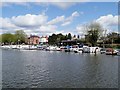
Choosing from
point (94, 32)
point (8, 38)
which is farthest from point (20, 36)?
point (94, 32)

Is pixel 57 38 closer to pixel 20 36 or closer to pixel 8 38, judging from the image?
pixel 20 36

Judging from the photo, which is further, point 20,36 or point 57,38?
point 20,36

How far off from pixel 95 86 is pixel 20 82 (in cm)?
755

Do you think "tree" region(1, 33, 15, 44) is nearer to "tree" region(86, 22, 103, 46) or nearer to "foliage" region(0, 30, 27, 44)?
"foliage" region(0, 30, 27, 44)

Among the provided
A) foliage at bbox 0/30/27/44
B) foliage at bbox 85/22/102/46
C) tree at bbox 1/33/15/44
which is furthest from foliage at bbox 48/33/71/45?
foliage at bbox 85/22/102/46

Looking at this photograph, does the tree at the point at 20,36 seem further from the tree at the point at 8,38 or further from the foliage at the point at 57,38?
the foliage at the point at 57,38

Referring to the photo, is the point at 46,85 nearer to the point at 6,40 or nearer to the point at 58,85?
the point at 58,85

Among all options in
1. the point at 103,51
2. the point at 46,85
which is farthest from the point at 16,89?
the point at 103,51

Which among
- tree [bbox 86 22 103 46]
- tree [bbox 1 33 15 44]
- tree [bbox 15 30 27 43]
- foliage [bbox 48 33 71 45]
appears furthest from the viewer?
tree [bbox 1 33 15 44]

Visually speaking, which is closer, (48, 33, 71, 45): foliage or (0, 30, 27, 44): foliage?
(48, 33, 71, 45): foliage

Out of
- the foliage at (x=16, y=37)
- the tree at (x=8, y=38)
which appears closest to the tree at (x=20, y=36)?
the foliage at (x=16, y=37)

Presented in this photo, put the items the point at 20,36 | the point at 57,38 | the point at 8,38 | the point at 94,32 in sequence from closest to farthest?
1. the point at 94,32
2. the point at 57,38
3. the point at 20,36
4. the point at 8,38

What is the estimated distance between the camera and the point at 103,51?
88188mm

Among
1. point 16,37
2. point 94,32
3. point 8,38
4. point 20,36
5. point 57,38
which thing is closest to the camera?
point 94,32
